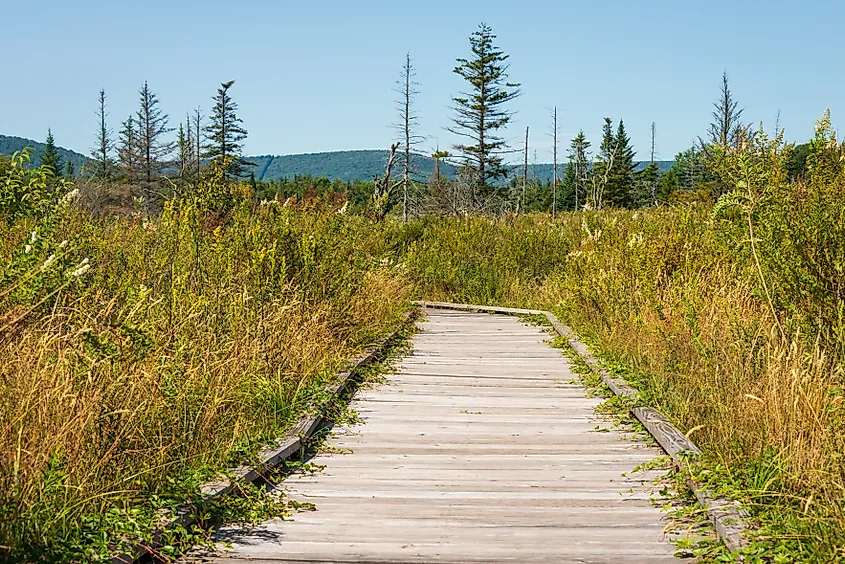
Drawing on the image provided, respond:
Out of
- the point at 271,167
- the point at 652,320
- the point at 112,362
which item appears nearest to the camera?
the point at 112,362

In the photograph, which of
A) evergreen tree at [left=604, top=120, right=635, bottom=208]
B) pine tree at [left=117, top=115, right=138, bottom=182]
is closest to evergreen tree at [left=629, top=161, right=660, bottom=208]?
evergreen tree at [left=604, top=120, right=635, bottom=208]

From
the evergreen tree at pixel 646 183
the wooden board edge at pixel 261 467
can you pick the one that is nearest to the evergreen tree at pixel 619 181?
the evergreen tree at pixel 646 183

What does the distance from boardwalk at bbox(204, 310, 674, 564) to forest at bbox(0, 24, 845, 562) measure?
34 centimetres

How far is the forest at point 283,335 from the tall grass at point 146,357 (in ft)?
0.06

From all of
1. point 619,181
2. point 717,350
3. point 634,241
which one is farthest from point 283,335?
point 619,181

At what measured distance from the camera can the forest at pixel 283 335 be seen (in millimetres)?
3547

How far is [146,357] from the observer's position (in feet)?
14.8

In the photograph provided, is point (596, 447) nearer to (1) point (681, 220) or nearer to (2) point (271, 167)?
(1) point (681, 220)

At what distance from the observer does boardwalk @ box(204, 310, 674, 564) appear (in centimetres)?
365

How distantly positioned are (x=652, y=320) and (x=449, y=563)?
4371mm

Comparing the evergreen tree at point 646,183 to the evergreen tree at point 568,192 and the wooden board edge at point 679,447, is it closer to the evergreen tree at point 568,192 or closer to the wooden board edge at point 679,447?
the evergreen tree at point 568,192

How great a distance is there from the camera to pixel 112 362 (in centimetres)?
434

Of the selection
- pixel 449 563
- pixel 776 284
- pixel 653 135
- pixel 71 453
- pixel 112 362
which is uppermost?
pixel 653 135

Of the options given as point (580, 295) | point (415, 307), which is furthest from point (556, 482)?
point (415, 307)
